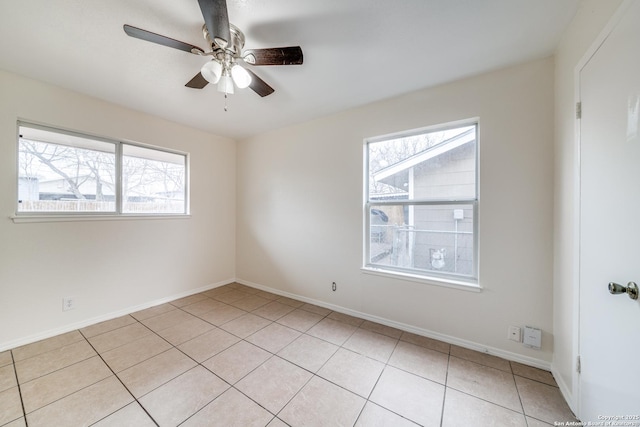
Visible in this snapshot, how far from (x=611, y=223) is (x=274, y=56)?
2043 millimetres

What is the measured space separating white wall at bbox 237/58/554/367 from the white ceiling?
230mm

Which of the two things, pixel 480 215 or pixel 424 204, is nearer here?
pixel 480 215

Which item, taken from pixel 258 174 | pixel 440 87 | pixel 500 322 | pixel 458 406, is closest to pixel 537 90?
pixel 440 87

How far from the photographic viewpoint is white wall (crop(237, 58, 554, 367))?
1743 mm

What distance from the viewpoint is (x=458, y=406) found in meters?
1.43

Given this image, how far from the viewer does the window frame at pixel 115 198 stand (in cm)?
205

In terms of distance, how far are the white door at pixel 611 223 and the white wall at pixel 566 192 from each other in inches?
4.8

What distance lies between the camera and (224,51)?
4.89 feet

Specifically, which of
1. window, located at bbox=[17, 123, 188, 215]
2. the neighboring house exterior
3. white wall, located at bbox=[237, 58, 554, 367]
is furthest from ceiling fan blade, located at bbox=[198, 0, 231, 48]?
window, located at bbox=[17, 123, 188, 215]

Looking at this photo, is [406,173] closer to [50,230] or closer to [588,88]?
[588,88]

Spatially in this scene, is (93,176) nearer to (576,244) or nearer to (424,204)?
(424,204)

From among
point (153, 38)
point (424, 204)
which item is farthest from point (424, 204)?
point (153, 38)

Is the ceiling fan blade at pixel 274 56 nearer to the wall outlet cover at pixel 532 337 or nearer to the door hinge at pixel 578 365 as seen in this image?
the door hinge at pixel 578 365

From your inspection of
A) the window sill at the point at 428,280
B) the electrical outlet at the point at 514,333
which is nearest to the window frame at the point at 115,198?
the window sill at the point at 428,280
